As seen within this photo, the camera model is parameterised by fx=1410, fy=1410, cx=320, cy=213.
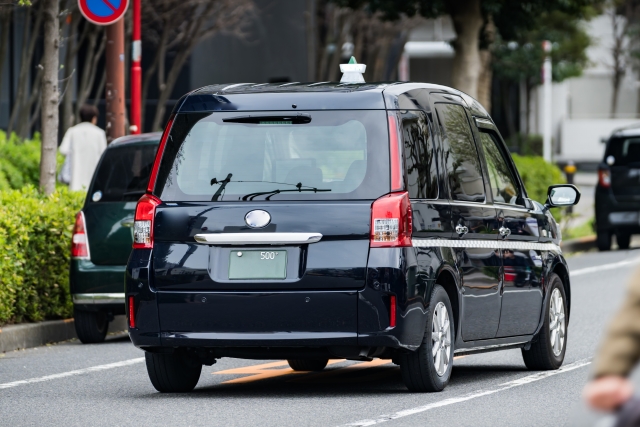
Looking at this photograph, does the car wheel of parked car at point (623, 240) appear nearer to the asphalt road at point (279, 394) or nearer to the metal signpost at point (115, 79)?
the metal signpost at point (115, 79)

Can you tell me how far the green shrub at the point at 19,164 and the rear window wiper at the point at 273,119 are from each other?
8.58 metres

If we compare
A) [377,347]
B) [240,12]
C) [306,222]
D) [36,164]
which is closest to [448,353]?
[377,347]

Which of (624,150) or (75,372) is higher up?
(624,150)

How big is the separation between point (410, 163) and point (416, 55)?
41.3 metres

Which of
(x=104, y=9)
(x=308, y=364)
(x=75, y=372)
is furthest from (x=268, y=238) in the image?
(x=104, y=9)

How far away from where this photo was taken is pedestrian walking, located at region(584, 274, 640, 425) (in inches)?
114

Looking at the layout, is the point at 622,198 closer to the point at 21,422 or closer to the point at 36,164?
the point at 36,164

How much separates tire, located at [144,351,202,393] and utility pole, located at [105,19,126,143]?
6.67 meters

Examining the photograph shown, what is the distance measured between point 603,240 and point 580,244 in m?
1.08

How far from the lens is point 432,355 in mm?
7684

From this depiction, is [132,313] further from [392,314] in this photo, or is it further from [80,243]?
[80,243]

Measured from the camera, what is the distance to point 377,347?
741cm

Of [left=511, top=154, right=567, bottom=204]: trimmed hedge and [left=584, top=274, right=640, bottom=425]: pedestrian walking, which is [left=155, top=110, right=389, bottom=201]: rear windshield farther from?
[left=511, top=154, right=567, bottom=204]: trimmed hedge

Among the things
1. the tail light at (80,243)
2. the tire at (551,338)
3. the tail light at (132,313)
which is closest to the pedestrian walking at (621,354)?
the tail light at (132,313)
